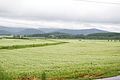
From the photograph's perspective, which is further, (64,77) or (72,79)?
(64,77)

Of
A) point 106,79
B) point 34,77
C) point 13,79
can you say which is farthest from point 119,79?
point 13,79

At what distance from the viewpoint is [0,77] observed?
14219 millimetres

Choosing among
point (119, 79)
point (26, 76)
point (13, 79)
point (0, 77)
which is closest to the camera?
point (0, 77)

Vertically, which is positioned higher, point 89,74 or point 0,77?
point 0,77

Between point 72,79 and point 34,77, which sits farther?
point 34,77

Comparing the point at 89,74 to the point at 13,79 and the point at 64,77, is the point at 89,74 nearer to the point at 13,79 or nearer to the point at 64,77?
the point at 64,77

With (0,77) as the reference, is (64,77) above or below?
below

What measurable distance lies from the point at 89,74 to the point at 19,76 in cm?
617

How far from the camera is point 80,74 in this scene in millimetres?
20188

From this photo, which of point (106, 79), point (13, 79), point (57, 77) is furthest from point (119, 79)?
point (13, 79)

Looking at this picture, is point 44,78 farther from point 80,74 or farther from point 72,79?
point 80,74

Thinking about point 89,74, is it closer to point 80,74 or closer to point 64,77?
point 80,74

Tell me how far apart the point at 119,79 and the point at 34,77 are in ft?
22.1

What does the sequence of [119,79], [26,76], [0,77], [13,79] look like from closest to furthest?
[0,77] < [119,79] < [13,79] < [26,76]
